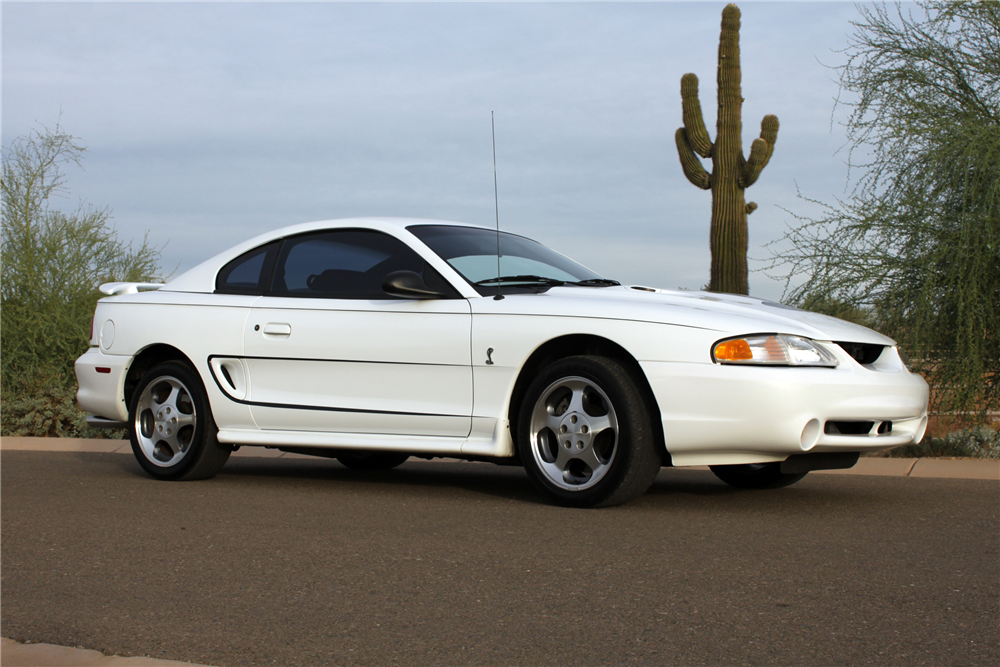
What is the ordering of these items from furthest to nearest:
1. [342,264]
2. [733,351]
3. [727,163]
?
[727,163] → [342,264] → [733,351]

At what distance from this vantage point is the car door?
20.2ft

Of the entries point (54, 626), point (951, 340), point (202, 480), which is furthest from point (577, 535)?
point (951, 340)

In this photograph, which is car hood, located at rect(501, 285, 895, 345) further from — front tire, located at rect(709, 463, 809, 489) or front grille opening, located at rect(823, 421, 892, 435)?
front tire, located at rect(709, 463, 809, 489)

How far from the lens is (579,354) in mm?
5934

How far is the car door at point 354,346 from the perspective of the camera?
6152 mm

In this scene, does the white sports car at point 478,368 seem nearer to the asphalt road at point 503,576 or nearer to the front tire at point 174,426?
the front tire at point 174,426

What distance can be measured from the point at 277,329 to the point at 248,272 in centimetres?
65

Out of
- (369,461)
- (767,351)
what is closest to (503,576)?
(767,351)

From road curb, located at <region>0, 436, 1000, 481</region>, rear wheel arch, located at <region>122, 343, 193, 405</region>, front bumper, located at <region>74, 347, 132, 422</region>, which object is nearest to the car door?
rear wheel arch, located at <region>122, 343, 193, 405</region>

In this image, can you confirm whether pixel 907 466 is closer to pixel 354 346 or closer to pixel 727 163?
pixel 354 346

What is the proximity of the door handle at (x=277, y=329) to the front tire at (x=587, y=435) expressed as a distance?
1651 millimetres

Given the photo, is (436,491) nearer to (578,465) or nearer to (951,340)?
(578,465)

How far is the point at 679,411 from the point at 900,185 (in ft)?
21.1

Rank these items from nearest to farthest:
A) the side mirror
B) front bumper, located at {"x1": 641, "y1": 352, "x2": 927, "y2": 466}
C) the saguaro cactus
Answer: front bumper, located at {"x1": 641, "y1": 352, "x2": 927, "y2": 466} < the side mirror < the saguaro cactus
